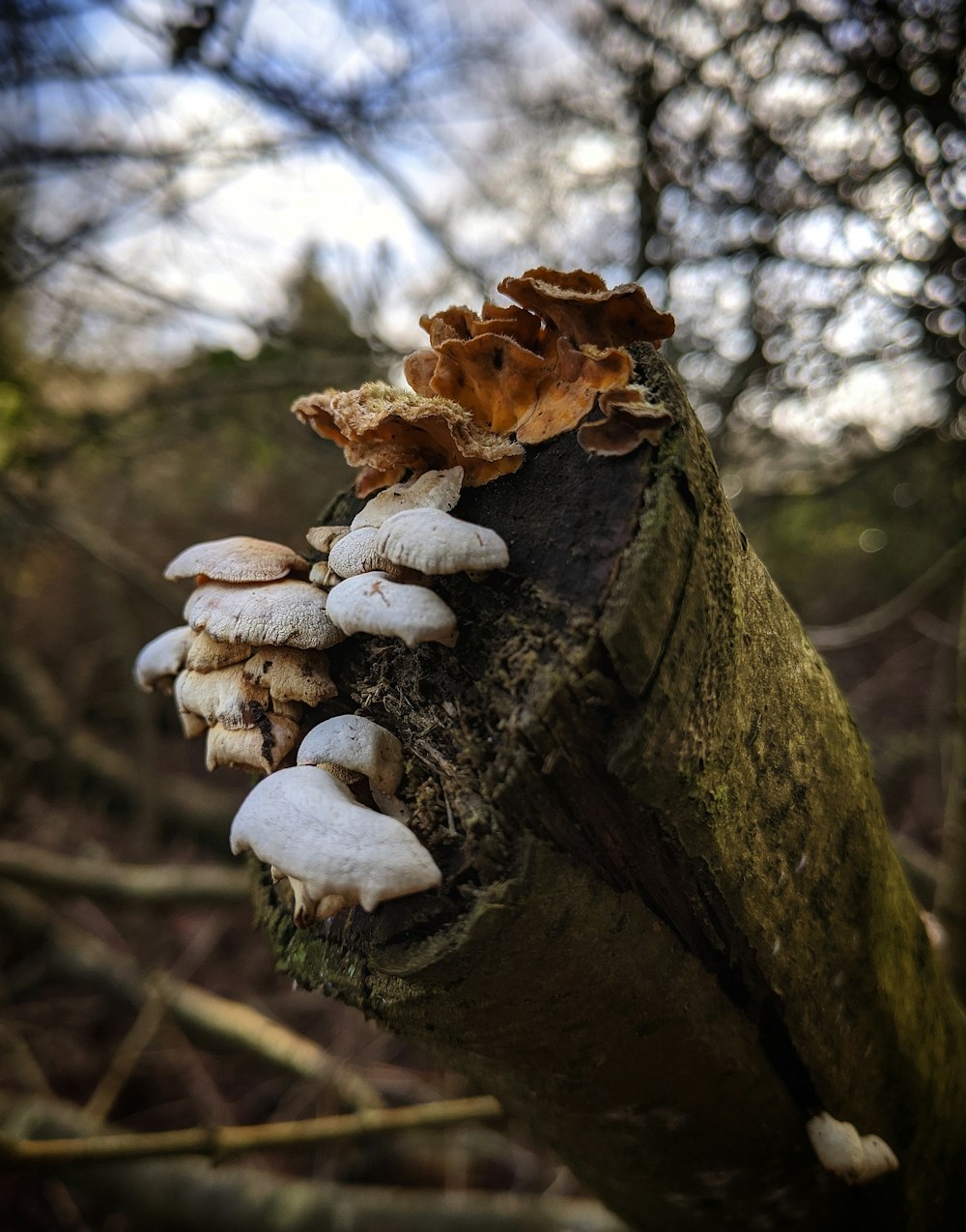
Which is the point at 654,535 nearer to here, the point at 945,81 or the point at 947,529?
the point at 945,81

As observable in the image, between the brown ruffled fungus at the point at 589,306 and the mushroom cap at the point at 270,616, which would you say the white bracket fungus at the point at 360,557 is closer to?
the mushroom cap at the point at 270,616

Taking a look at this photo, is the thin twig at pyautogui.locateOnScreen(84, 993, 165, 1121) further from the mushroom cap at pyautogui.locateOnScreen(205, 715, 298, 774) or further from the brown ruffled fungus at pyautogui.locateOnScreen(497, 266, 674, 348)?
the brown ruffled fungus at pyautogui.locateOnScreen(497, 266, 674, 348)

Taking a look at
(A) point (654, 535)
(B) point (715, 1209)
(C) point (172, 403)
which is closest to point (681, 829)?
(A) point (654, 535)

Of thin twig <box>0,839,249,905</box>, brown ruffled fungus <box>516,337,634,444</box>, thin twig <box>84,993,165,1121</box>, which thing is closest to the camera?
brown ruffled fungus <box>516,337,634,444</box>

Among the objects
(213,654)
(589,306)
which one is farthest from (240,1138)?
(589,306)

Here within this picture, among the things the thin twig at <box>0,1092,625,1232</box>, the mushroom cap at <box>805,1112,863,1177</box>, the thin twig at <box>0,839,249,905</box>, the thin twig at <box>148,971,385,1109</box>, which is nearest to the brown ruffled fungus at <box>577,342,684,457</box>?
the mushroom cap at <box>805,1112,863,1177</box>

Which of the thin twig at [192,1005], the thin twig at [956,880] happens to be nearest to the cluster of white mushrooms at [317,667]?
the thin twig at [956,880]
